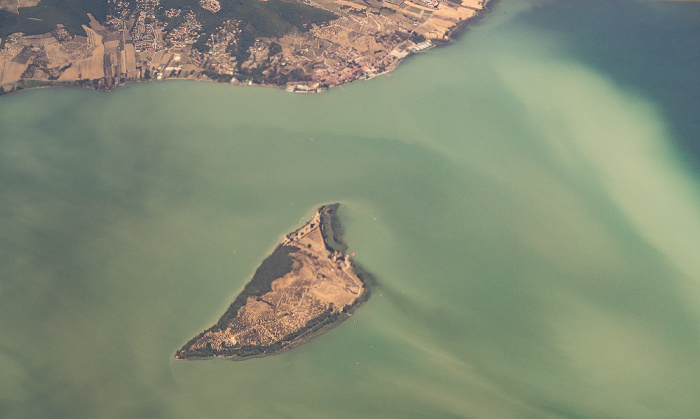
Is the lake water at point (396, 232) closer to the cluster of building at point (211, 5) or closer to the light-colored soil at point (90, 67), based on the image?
the light-colored soil at point (90, 67)

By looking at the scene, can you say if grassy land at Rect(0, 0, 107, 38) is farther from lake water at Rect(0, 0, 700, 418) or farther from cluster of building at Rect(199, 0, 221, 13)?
cluster of building at Rect(199, 0, 221, 13)

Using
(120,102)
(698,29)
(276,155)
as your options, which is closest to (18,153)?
(120,102)

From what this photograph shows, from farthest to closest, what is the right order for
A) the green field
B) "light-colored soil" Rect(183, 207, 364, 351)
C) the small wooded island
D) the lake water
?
the green field → "light-colored soil" Rect(183, 207, 364, 351) → the small wooded island → the lake water

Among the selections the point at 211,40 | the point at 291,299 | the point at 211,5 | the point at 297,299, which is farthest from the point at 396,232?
the point at 211,5

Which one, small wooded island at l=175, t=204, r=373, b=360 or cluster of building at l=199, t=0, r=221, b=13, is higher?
cluster of building at l=199, t=0, r=221, b=13

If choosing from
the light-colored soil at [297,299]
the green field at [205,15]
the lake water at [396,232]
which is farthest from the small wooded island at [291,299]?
the green field at [205,15]

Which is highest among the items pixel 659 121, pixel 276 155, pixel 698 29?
pixel 698 29

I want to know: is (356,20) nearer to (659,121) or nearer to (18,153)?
(659,121)

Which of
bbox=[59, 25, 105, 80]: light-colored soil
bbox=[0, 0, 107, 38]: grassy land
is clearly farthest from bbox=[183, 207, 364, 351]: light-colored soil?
bbox=[0, 0, 107, 38]: grassy land
